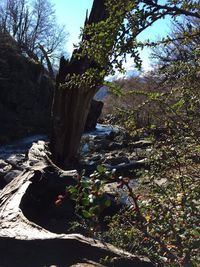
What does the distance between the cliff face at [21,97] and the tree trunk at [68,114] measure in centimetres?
1158

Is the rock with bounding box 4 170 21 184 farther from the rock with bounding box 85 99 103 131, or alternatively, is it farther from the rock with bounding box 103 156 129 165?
the rock with bounding box 85 99 103 131

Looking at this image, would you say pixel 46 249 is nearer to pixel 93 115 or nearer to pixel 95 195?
pixel 95 195

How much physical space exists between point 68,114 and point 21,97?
16.3 m

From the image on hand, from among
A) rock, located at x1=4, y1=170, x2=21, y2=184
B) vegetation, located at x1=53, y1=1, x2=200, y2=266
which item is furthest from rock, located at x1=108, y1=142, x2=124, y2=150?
vegetation, located at x1=53, y1=1, x2=200, y2=266

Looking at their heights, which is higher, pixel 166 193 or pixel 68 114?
pixel 68 114

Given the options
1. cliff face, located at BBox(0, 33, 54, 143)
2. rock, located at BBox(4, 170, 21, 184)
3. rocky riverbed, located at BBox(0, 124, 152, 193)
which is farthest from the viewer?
cliff face, located at BBox(0, 33, 54, 143)

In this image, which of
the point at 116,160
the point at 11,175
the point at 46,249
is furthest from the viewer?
the point at 116,160

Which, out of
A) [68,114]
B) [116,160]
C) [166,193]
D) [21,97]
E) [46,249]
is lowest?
[116,160]

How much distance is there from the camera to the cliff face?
78.0 feet

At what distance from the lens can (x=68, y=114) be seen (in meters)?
9.98

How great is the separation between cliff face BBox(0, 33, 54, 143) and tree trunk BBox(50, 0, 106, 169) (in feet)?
38.0

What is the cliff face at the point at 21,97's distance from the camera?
2378cm

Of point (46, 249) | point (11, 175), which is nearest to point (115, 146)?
point (11, 175)

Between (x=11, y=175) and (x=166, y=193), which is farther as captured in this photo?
(x=11, y=175)
